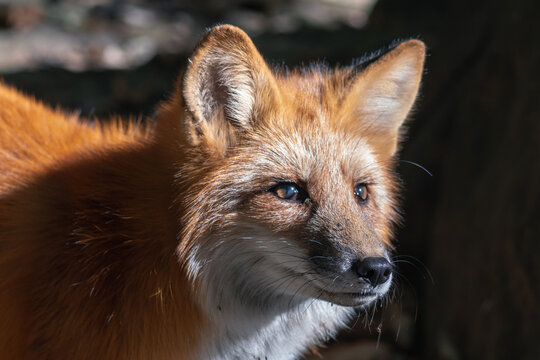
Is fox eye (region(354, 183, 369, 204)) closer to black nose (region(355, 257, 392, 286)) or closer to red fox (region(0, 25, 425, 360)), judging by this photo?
red fox (region(0, 25, 425, 360))

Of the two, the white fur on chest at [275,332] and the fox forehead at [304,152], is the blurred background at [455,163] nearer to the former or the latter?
the white fur on chest at [275,332]

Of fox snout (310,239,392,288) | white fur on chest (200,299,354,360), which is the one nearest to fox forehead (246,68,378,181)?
fox snout (310,239,392,288)

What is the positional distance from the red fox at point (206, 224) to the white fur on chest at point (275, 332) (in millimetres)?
12

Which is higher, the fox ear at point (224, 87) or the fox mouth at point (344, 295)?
the fox ear at point (224, 87)

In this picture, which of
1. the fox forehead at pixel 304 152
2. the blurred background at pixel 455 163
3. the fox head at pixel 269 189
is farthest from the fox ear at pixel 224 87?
the blurred background at pixel 455 163

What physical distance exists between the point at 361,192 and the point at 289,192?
1.58ft

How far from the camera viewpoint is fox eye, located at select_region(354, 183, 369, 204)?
319 cm

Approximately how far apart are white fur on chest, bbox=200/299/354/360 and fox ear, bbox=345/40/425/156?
1.02 m

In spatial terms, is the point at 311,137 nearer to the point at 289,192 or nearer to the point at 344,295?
the point at 289,192

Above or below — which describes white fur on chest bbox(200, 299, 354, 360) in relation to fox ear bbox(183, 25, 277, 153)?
below

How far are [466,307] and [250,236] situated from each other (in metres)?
2.66

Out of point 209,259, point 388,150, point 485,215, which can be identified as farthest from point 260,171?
point 485,215

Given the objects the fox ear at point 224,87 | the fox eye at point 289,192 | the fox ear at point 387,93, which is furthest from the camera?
the fox ear at point 387,93

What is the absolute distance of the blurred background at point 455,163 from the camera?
429 centimetres
